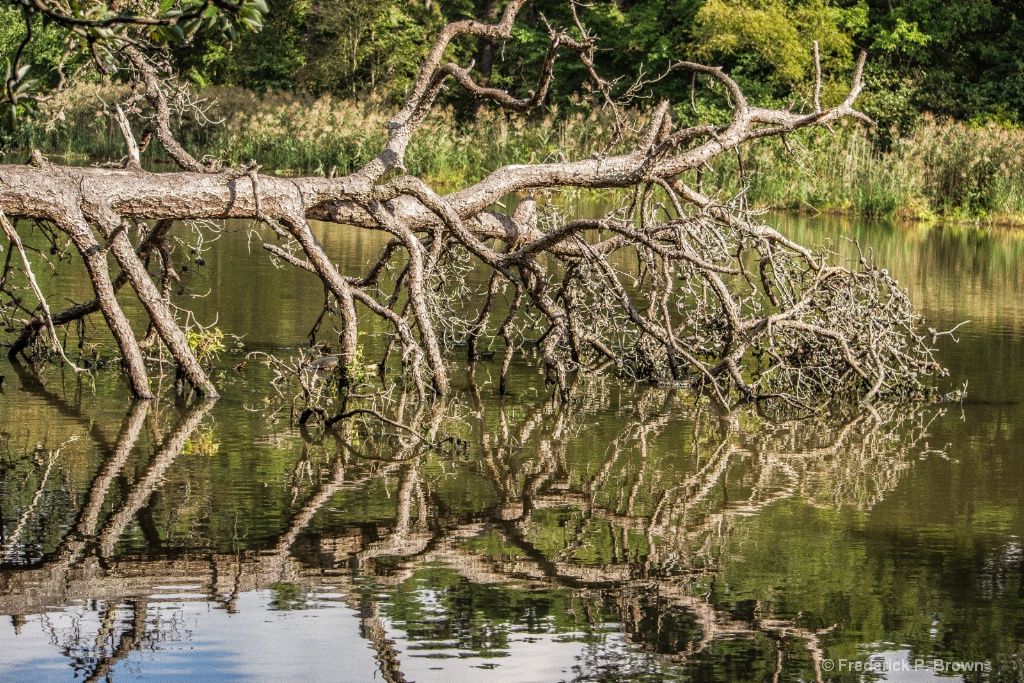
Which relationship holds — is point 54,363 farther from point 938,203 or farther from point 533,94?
point 938,203

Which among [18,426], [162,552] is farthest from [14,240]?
[162,552]

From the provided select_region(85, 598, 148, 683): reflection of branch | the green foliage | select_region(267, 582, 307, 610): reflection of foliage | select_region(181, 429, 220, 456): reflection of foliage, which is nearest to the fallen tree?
the green foliage

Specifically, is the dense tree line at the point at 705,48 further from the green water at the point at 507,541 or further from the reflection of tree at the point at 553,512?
the reflection of tree at the point at 553,512

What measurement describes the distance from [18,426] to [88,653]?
4234 millimetres

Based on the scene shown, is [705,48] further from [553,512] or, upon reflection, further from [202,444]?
[553,512]

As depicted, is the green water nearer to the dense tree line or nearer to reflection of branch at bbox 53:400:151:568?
reflection of branch at bbox 53:400:151:568

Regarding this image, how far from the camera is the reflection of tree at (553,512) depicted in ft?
19.7

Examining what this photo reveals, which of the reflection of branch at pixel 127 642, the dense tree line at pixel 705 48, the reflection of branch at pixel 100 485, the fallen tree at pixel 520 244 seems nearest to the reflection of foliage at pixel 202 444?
the reflection of branch at pixel 100 485

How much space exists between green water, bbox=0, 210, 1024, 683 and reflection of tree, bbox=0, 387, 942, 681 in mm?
20

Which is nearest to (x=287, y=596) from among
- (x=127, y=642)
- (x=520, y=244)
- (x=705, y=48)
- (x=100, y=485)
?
(x=127, y=642)

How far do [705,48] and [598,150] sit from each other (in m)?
8.22

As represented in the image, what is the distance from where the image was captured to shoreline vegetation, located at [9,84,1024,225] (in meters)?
30.2

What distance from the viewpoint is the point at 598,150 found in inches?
1255

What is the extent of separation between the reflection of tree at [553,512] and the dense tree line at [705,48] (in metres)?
25.1
